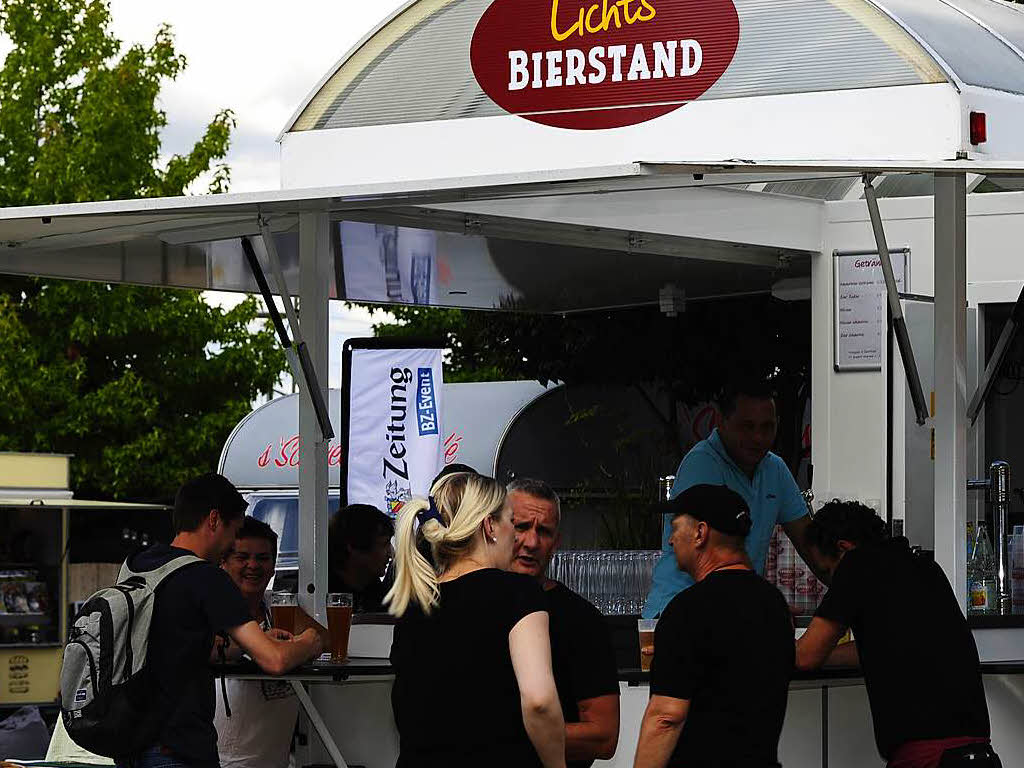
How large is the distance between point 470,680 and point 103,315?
631 inches

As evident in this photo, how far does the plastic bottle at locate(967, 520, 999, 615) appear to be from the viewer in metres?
6.01

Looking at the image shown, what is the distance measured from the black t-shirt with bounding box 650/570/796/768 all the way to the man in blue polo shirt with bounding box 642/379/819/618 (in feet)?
6.35

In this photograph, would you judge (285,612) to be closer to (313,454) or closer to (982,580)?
(313,454)

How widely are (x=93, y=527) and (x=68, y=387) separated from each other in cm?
168

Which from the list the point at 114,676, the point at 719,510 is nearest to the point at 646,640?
the point at 719,510

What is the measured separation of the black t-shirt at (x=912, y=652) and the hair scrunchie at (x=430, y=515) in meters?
1.57

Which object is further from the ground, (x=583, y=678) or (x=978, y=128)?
(x=978, y=128)

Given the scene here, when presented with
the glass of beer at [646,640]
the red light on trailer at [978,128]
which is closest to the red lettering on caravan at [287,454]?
the red light on trailer at [978,128]

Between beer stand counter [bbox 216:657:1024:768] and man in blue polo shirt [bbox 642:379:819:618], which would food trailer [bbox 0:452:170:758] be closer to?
beer stand counter [bbox 216:657:1024:768]

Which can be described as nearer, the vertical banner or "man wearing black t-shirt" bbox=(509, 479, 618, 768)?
"man wearing black t-shirt" bbox=(509, 479, 618, 768)

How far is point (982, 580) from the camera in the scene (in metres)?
6.07

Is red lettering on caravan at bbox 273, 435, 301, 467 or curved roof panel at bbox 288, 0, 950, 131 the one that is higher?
curved roof panel at bbox 288, 0, 950, 131

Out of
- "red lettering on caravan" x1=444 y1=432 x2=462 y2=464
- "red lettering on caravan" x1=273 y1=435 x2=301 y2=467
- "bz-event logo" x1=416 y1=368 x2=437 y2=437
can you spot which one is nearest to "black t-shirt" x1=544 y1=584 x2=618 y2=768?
"bz-event logo" x1=416 y1=368 x2=437 y2=437

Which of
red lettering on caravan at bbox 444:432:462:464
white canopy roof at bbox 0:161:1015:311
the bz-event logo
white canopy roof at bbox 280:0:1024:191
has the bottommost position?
red lettering on caravan at bbox 444:432:462:464
